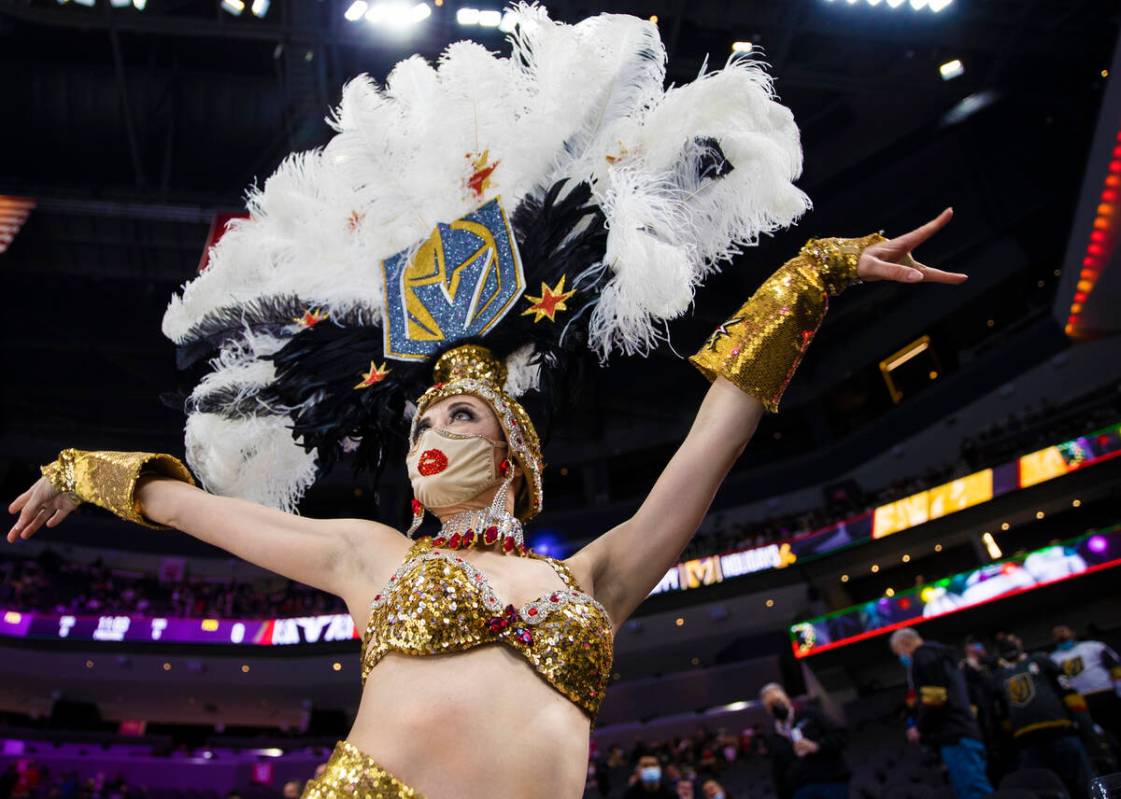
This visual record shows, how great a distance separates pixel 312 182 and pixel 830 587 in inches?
684

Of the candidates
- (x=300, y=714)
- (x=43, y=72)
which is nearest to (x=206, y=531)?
(x=43, y=72)

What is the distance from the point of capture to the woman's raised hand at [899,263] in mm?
2086

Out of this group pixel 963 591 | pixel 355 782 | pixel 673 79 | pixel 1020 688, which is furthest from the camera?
pixel 963 591

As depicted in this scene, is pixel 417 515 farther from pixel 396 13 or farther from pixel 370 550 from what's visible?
pixel 396 13

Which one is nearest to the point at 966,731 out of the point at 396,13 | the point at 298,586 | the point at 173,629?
the point at 396,13

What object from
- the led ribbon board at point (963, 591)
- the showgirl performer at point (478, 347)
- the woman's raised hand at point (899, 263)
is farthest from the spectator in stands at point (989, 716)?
the led ribbon board at point (963, 591)

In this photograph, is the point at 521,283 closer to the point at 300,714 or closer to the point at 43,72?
the point at 43,72

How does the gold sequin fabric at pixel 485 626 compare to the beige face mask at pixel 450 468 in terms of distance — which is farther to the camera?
the beige face mask at pixel 450 468

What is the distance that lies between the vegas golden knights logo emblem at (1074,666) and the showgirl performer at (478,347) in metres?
5.84

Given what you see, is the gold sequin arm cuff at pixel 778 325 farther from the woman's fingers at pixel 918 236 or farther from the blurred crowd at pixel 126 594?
the blurred crowd at pixel 126 594

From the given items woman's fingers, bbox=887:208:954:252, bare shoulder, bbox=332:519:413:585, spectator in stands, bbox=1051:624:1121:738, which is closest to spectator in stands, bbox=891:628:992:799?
spectator in stands, bbox=1051:624:1121:738

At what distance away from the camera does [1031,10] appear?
14328 mm

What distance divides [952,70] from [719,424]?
15.8 metres

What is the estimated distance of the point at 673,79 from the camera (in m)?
8.62
